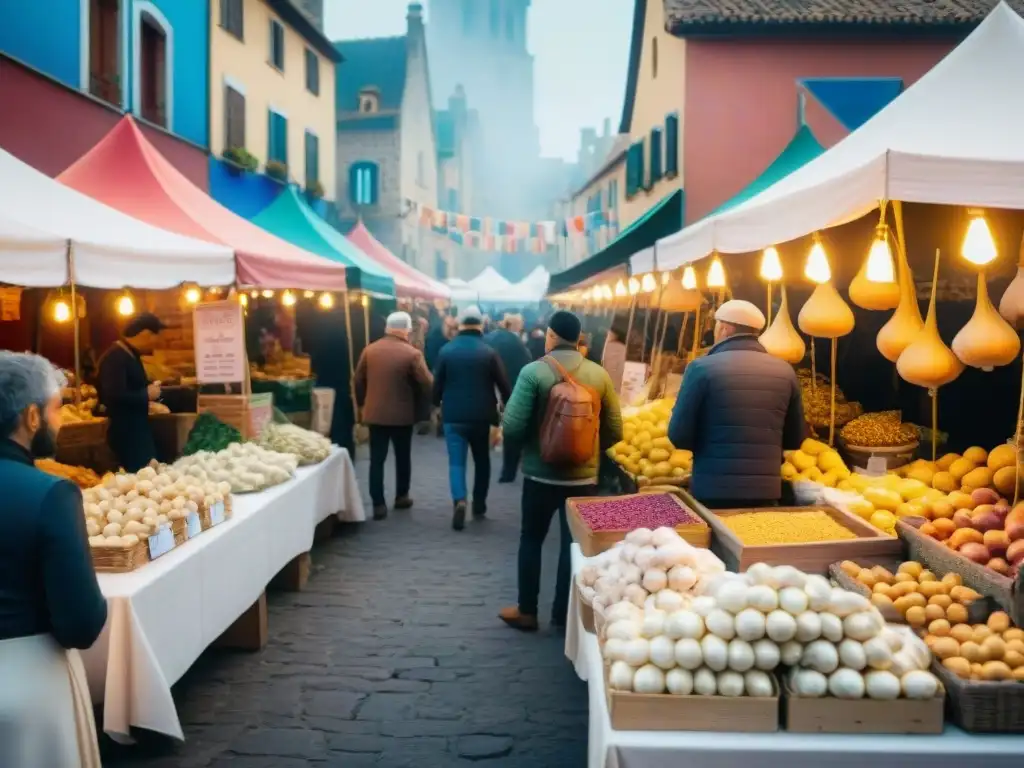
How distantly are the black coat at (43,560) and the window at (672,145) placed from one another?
594 inches

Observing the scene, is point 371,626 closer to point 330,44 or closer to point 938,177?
point 938,177

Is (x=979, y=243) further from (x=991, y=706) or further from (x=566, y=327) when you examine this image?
(x=566, y=327)

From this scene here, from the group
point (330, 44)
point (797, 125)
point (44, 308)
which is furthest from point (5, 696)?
point (330, 44)

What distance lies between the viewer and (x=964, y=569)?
3.49 meters

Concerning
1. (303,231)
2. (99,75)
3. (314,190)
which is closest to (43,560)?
(303,231)

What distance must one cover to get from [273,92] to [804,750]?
2031cm

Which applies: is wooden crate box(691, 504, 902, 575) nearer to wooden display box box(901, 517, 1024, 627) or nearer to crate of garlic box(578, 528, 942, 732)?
wooden display box box(901, 517, 1024, 627)

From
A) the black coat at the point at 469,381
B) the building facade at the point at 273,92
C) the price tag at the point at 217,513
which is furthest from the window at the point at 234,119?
the price tag at the point at 217,513

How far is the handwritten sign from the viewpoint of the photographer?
23.8ft

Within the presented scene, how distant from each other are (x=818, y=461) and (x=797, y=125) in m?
11.6

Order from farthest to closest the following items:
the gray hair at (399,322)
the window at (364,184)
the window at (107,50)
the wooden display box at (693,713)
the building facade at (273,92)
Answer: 1. the window at (364,184)
2. the building facade at (273,92)
3. the window at (107,50)
4. the gray hair at (399,322)
5. the wooden display box at (693,713)

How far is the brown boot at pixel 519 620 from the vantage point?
232 inches

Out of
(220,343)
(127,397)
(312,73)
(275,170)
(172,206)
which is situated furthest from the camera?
(312,73)

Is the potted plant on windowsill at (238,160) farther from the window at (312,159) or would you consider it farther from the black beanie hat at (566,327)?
the black beanie hat at (566,327)
